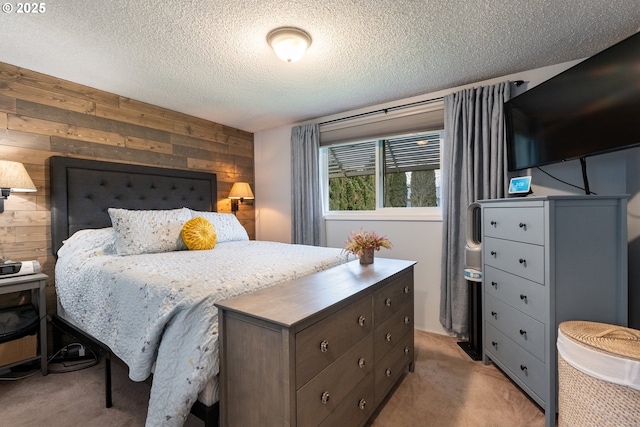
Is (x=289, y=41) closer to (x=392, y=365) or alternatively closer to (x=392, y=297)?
(x=392, y=297)

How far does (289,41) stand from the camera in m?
1.79

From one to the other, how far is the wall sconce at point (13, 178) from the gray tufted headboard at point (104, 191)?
9.6 inches

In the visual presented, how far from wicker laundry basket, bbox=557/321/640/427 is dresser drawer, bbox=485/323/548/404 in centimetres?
21

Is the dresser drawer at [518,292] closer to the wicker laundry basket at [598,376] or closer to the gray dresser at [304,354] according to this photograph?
the wicker laundry basket at [598,376]

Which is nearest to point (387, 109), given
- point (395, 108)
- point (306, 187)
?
point (395, 108)

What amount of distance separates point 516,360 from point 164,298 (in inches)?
79.4

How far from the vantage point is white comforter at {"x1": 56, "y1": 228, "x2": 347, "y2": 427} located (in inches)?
45.2

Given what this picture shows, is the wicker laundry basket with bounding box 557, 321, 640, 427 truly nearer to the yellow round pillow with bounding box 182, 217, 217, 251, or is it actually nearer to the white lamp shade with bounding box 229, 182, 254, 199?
the yellow round pillow with bounding box 182, 217, 217, 251

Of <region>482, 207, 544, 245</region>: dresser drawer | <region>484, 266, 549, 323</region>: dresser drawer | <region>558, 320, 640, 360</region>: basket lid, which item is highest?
<region>482, 207, 544, 245</region>: dresser drawer

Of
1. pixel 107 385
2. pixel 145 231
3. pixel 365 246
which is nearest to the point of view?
pixel 107 385

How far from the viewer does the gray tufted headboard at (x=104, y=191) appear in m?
2.29

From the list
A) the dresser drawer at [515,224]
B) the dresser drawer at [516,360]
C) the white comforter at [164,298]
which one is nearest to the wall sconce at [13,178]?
the white comforter at [164,298]

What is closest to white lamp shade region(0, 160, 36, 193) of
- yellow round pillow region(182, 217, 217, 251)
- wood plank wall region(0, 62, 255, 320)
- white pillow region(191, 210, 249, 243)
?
wood plank wall region(0, 62, 255, 320)

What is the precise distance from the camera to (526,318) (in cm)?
169
